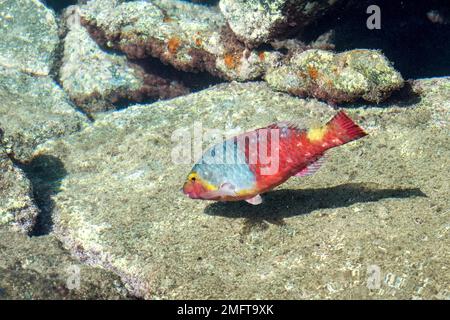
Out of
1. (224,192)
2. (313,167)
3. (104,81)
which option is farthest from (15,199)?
(104,81)

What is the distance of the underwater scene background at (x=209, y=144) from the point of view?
3213mm

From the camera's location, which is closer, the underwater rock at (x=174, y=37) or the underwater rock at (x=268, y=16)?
the underwater rock at (x=268, y=16)

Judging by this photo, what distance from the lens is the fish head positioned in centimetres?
329

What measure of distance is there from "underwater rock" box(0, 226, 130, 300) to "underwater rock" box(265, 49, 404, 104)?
3186 millimetres

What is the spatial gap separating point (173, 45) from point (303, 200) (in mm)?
3790

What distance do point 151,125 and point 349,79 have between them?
253 cm

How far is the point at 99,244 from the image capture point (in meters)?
3.80

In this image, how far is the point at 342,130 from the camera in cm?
295

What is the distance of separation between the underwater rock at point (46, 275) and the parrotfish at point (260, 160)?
1065mm

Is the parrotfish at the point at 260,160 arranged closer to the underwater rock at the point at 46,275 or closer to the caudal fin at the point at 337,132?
the caudal fin at the point at 337,132

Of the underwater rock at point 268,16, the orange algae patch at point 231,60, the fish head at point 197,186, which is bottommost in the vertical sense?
the fish head at point 197,186

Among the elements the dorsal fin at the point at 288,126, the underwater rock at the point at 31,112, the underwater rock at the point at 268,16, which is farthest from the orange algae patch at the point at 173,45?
the dorsal fin at the point at 288,126

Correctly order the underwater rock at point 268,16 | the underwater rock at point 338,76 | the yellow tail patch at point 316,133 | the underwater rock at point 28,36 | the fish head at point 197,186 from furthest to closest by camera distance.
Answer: the underwater rock at point 28,36 → the underwater rock at point 268,16 → the underwater rock at point 338,76 → the fish head at point 197,186 → the yellow tail patch at point 316,133

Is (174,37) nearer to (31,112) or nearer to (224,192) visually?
(31,112)
